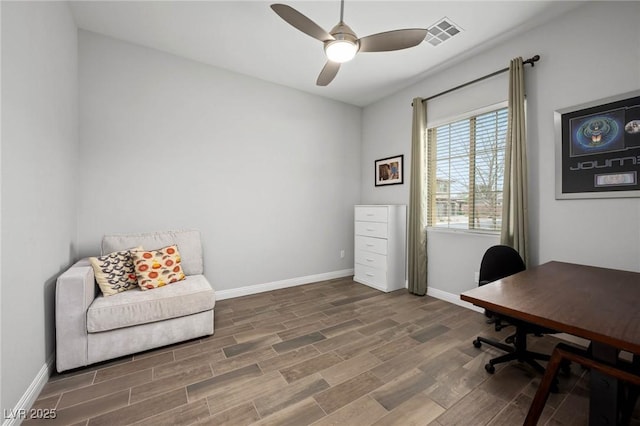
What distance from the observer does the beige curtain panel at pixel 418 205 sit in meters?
3.52

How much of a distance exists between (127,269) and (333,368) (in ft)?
6.68

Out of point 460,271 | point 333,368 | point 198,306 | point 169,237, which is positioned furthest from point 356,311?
point 169,237

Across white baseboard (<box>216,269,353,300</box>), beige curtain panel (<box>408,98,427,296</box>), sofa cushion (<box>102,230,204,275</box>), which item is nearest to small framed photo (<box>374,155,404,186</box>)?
beige curtain panel (<box>408,98,427,296</box>)

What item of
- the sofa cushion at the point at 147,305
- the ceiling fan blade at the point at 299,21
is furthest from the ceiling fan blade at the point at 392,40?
the sofa cushion at the point at 147,305

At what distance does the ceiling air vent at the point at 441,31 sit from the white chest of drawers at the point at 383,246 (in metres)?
1.97

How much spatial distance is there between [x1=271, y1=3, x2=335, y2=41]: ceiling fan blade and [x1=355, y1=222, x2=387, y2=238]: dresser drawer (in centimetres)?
249

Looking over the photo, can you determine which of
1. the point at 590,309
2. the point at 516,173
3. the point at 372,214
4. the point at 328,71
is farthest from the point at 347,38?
the point at 372,214

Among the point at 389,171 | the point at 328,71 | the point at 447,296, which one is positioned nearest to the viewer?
the point at 328,71

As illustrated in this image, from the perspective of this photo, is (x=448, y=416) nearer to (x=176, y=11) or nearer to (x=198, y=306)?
(x=198, y=306)

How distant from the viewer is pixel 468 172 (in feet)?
10.4

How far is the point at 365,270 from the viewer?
4039mm

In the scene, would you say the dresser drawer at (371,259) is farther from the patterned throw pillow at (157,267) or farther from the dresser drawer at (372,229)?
the patterned throw pillow at (157,267)

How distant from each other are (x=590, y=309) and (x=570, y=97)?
2.09m

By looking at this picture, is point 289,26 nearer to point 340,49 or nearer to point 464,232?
point 340,49
